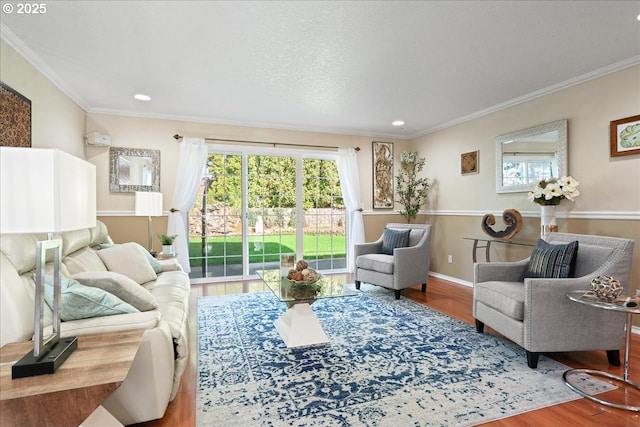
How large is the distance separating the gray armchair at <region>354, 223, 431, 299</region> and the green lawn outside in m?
1.16

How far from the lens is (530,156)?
392cm

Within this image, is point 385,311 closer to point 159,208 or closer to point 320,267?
point 320,267

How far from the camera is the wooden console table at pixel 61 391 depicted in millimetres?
1100

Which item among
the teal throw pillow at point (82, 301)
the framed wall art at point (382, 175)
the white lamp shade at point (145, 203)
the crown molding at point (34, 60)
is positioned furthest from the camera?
the framed wall art at point (382, 175)

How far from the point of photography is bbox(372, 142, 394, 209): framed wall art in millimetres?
5848

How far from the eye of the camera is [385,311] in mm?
3562

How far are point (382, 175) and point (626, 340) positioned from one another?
4.16 m

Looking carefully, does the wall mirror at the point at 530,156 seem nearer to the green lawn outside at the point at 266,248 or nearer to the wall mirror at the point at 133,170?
the green lawn outside at the point at 266,248

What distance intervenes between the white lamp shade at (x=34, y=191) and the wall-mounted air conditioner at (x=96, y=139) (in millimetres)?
3620

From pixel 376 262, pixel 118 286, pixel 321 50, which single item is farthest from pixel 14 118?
pixel 376 262

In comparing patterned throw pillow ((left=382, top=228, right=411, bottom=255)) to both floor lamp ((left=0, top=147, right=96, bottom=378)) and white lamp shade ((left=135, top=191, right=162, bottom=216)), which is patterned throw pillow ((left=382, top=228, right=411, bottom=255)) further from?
floor lamp ((left=0, top=147, right=96, bottom=378))

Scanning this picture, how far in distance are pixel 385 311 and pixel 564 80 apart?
3.01m

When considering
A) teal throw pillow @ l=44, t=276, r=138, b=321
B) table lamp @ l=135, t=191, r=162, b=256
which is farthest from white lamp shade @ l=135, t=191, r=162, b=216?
teal throw pillow @ l=44, t=276, r=138, b=321

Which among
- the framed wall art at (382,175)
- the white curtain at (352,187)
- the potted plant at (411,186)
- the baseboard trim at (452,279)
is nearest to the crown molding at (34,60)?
the white curtain at (352,187)
